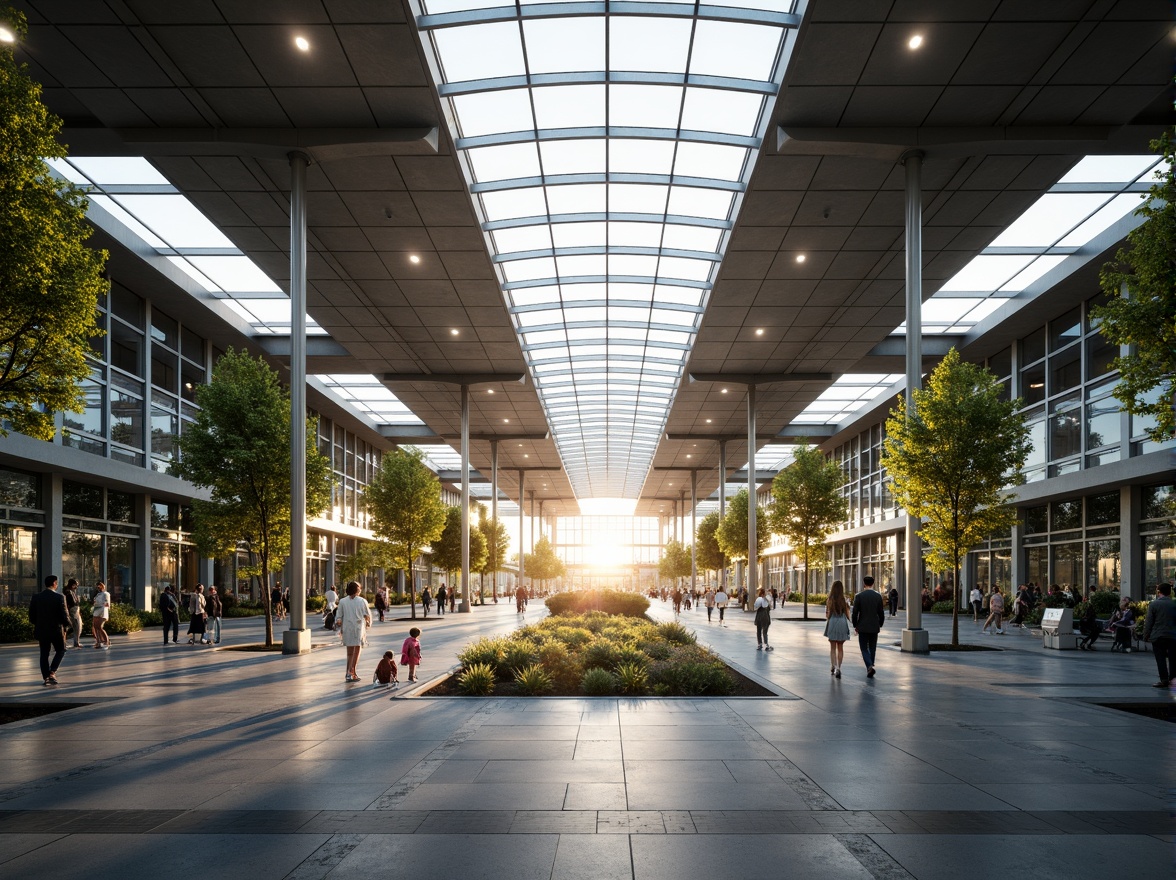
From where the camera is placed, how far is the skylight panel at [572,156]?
19359 millimetres

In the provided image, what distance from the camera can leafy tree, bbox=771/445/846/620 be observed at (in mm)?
36406

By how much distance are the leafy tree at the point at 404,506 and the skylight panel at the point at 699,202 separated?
59.6 ft

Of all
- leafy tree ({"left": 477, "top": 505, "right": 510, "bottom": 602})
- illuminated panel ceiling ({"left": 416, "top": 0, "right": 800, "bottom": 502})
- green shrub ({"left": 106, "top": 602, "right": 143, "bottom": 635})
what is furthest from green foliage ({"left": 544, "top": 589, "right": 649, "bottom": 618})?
leafy tree ({"left": 477, "top": 505, "right": 510, "bottom": 602})

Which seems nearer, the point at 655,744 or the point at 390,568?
the point at 655,744

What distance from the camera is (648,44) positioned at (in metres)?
16.0

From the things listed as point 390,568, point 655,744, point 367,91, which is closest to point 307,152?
point 367,91

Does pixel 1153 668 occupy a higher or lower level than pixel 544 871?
lower

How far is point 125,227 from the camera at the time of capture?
23.6 metres

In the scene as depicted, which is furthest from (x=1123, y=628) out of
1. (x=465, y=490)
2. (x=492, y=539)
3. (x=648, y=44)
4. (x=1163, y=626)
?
(x=492, y=539)

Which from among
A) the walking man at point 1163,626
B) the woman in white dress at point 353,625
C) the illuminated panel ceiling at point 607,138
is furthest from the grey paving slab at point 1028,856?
the illuminated panel ceiling at point 607,138

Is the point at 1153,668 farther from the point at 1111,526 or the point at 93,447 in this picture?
the point at 93,447

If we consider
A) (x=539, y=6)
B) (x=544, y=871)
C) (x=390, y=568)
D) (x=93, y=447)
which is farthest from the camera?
(x=390, y=568)

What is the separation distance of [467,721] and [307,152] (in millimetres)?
11840

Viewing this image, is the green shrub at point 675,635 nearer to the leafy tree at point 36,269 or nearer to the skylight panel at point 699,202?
the skylight panel at point 699,202
